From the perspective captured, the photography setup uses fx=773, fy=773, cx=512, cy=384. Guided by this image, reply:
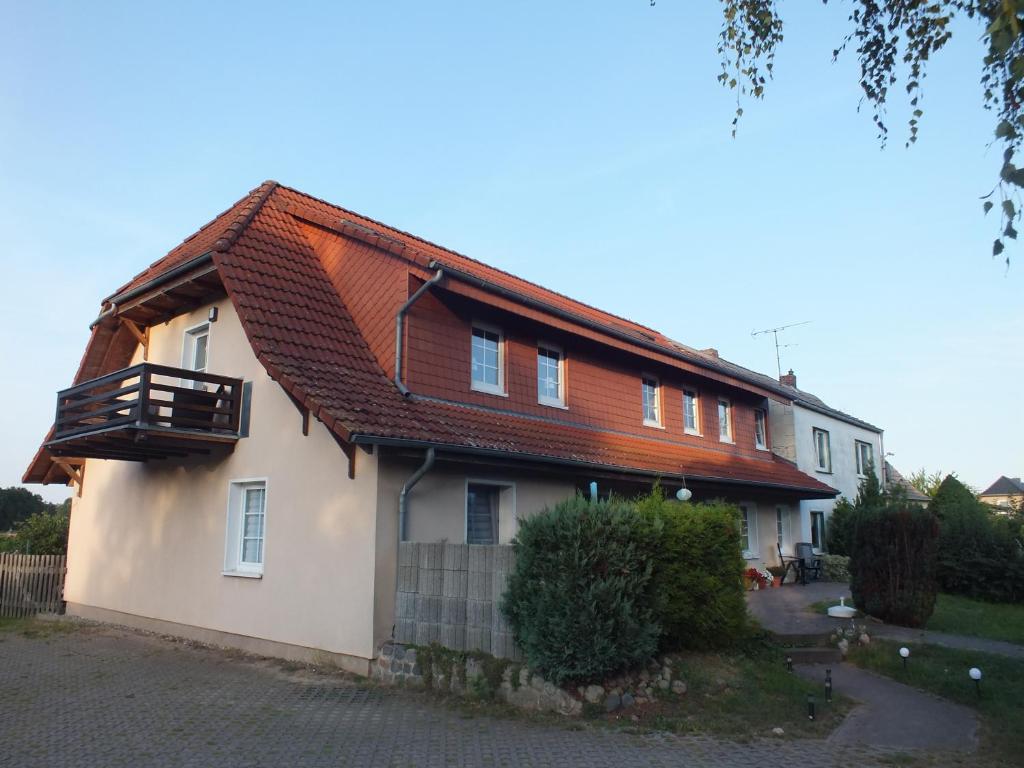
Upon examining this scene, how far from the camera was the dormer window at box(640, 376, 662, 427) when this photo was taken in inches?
682

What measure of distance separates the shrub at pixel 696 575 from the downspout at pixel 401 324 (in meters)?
4.17

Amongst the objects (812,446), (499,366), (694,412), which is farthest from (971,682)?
(812,446)

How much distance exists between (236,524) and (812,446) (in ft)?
59.2

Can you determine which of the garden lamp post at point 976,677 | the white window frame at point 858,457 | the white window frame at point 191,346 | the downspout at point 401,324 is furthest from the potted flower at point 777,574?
the white window frame at point 191,346

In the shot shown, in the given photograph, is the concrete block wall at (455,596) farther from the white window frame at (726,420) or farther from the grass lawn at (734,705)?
the white window frame at (726,420)

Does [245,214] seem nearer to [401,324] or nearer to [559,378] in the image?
[401,324]

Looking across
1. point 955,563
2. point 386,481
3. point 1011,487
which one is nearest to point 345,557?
point 386,481

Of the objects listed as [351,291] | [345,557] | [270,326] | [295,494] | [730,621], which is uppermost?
[351,291]

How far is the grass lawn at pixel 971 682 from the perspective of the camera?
7.55 metres

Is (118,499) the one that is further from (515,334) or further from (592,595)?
(592,595)

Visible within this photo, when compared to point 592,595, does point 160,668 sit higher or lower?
lower

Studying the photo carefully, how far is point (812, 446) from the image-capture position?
24.0m

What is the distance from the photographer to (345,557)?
1015 centimetres

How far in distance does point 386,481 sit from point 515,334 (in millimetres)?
4769
